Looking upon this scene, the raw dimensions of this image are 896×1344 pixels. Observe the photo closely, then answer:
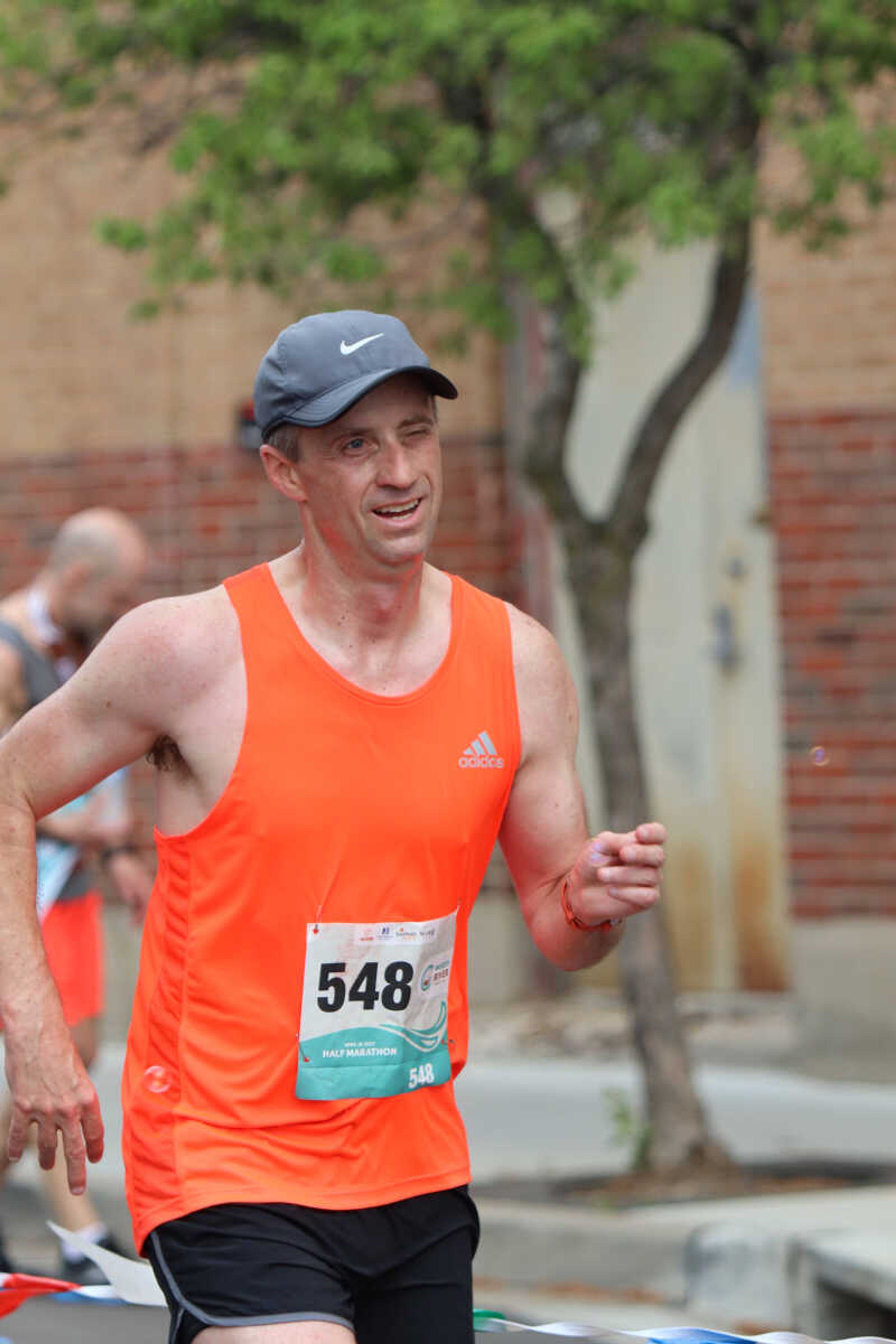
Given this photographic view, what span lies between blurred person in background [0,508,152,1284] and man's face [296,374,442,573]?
122 inches

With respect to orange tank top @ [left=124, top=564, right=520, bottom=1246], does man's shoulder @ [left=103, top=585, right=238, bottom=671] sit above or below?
above

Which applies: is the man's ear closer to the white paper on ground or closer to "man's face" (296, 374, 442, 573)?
"man's face" (296, 374, 442, 573)

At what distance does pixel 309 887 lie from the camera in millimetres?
3182

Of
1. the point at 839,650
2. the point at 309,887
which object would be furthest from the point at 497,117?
the point at 309,887

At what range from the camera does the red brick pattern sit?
A: 348 inches

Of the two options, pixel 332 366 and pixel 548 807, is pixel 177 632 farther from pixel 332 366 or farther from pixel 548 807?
pixel 548 807

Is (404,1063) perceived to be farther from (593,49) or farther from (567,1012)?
(567,1012)

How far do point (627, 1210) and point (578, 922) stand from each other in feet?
11.7

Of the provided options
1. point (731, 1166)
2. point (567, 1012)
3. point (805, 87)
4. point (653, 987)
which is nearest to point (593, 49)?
point (805, 87)

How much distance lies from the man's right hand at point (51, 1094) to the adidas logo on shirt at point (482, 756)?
2.33ft

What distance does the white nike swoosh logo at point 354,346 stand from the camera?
10.6 ft

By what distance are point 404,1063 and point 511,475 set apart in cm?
678

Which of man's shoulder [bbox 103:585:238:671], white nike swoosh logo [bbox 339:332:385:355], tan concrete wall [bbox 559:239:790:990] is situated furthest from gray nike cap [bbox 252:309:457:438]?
tan concrete wall [bbox 559:239:790:990]

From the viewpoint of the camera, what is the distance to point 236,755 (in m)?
3.20
